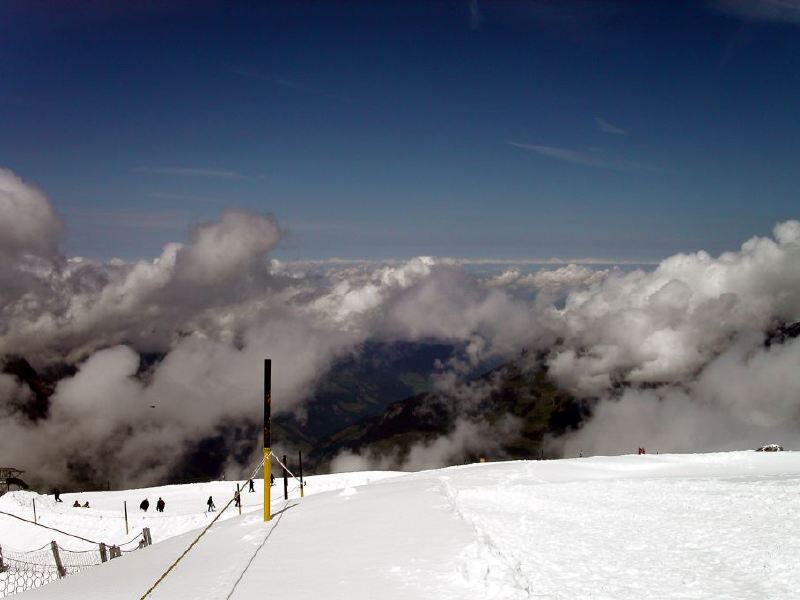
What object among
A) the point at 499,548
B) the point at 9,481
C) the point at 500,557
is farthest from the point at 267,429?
the point at 9,481

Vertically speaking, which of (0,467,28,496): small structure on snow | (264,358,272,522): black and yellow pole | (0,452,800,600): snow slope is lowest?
(0,467,28,496): small structure on snow

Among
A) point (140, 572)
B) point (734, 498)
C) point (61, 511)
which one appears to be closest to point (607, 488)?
point (734, 498)

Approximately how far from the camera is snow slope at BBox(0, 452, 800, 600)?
12812mm

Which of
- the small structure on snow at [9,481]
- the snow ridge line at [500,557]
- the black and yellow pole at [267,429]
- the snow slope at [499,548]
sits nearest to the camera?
the snow ridge line at [500,557]

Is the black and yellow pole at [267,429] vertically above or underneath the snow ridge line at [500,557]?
above

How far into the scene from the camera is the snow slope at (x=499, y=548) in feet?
42.0

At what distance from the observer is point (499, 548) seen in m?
15.6

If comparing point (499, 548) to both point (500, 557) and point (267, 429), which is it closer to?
point (500, 557)

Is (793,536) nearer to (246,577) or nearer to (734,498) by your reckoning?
(734,498)

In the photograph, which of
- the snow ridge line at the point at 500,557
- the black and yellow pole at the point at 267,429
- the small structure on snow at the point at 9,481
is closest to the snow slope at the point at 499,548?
the snow ridge line at the point at 500,557

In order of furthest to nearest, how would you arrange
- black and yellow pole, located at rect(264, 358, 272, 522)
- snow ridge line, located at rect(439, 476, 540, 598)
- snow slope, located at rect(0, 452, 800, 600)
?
black and yellow pole, located at rect(264, 358, 272, 522) < snow slope, located at rect(0, 452, 800, 600) < snow ridge line, located at rect(439, 476, 540, 598)

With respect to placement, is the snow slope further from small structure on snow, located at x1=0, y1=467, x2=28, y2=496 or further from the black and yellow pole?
small structure on snow, located at x1=0, y1=467, x2=28, y2=496

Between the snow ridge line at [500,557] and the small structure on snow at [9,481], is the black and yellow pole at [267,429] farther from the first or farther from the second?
the small structure on snow at [9,481]

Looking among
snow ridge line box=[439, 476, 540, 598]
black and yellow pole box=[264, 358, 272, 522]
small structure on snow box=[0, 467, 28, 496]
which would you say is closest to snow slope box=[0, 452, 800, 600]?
snow ridge line box=[439, 476, 540, 598]
